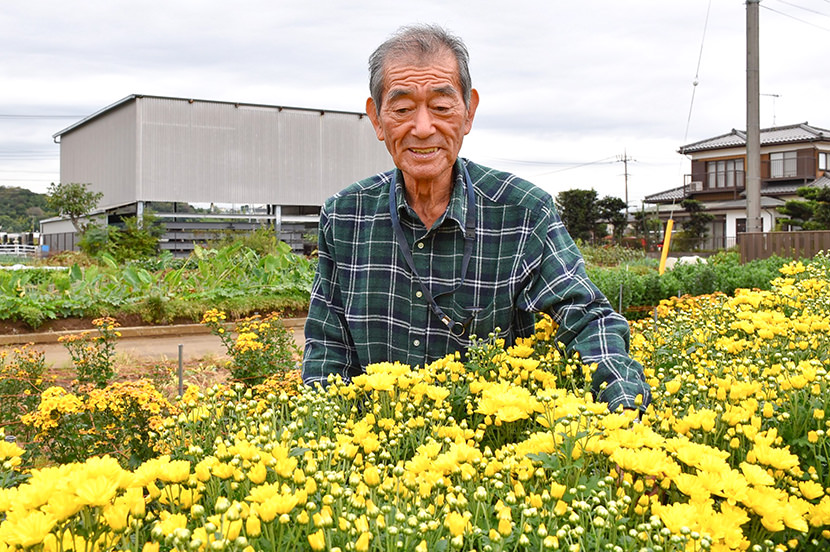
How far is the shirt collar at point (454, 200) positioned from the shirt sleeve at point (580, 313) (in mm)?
223

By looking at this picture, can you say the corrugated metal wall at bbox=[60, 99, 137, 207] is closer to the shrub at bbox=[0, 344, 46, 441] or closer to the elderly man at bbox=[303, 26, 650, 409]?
the shrub at bbox=[0, 344, 46, 441]

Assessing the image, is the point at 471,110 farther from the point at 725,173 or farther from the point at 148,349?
the point at 725,173

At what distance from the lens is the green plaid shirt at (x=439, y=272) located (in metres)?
2.22

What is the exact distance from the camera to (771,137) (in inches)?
1543

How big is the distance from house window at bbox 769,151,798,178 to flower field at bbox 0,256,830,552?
40559mm

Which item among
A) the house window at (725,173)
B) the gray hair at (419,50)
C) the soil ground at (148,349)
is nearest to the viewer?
the gray hair at (419,50)

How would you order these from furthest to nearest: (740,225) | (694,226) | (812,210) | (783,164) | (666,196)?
(666,196) → (783,164) → (740,225) → (694,226) → (812,210)

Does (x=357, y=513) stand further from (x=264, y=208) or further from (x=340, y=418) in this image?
(x=264, y=208)

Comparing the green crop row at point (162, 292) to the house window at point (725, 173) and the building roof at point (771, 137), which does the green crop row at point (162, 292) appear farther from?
the building roof at point (771, 137)

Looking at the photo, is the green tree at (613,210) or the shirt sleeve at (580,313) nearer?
the shirt sleeve at (580,313)

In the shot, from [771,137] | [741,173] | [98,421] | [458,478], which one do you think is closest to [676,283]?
[98,421]

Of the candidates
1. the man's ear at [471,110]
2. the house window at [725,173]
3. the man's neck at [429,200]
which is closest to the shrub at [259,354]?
the man's neck at [429,200]

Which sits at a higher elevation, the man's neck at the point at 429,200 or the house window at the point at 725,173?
the house window at the point at 725,173

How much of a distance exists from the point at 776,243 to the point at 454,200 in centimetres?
1452
